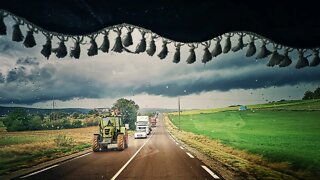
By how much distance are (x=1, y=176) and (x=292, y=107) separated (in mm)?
29322

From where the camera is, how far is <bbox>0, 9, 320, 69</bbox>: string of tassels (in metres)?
5.40

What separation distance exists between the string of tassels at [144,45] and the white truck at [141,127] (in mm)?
38872

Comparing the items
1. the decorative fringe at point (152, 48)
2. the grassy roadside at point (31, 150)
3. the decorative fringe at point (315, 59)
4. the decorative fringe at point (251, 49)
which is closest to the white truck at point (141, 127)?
the grassy roadside at point (31, 150)

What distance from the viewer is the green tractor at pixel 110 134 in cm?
2280

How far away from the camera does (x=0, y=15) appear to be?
5172 mm

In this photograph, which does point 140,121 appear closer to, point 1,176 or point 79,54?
point 1,176

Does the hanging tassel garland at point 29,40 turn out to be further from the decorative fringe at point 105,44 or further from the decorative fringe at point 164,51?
the decorative fringe at point 164,51

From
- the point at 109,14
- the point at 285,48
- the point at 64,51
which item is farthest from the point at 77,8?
the point at 285,48

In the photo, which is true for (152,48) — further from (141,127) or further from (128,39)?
(141,127)

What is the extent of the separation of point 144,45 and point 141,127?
42.6m

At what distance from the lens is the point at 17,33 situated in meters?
5.34

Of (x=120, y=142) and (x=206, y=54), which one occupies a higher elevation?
(x=206, y=54)

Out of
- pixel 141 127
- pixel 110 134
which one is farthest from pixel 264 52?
pixel 141 127

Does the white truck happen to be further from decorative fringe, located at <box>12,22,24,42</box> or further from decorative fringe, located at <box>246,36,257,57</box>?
decorative fringe, located at <box>12,22,24,42</box>
